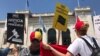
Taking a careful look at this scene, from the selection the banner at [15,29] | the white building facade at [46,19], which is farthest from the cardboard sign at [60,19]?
the white building facade at [46,19]

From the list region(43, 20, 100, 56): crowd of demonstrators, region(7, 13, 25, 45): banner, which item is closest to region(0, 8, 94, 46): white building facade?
region(7, 13, 25, 45): banner

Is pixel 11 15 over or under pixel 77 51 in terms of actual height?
over

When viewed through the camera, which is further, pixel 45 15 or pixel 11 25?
pixel 45 15

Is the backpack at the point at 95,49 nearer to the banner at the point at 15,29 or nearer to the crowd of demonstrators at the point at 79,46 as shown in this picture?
the crowd of demonstrators at the point at 79,46

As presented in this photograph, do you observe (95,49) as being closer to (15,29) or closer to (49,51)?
(49,51)

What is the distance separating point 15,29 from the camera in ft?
36.4

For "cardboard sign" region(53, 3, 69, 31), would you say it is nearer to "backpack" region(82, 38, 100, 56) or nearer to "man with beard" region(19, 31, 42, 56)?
"man with beard" region(19, 31, 42, 56)

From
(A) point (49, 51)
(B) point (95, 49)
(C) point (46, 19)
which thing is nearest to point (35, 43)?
(A) point (49, 51)

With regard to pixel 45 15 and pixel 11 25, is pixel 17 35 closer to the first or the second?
pixel 11 25

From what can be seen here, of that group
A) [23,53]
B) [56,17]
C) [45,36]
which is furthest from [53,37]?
[23,53]

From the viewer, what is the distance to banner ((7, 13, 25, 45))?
10.8m

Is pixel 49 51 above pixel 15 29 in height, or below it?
below

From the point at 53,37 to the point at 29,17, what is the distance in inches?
103

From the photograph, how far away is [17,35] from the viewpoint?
35.8ft
